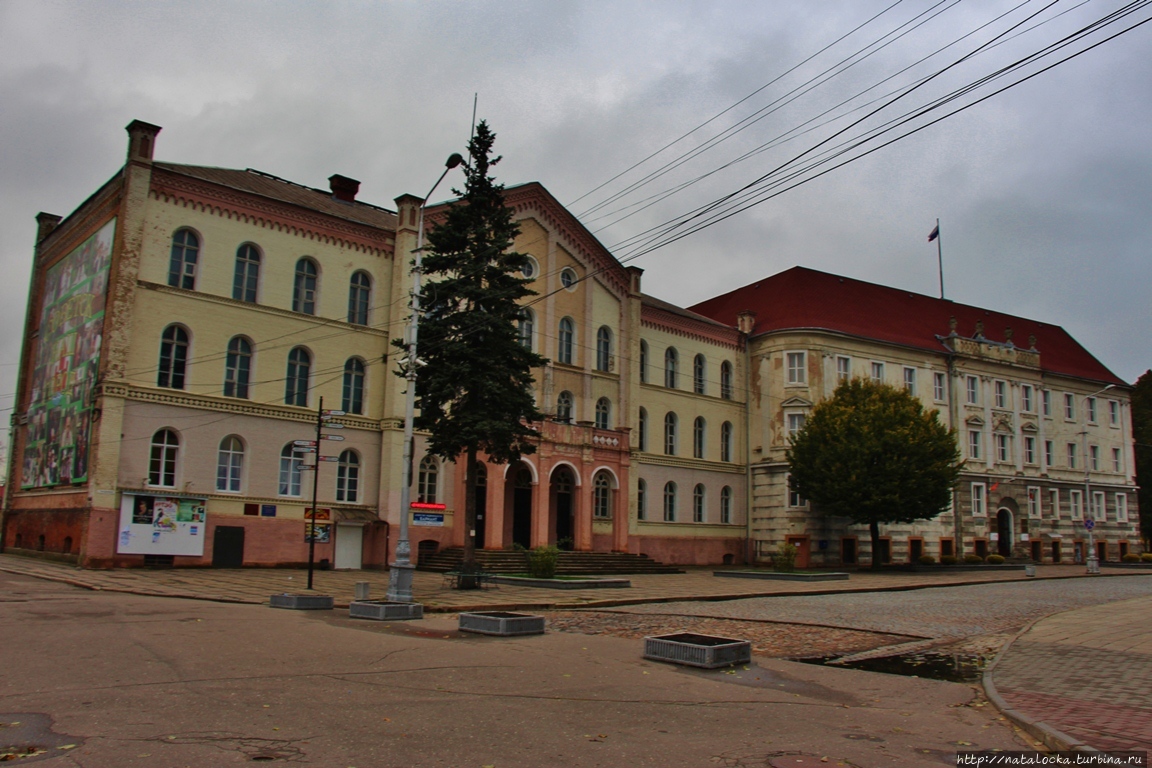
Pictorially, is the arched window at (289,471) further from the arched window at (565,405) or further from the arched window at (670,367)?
the arched window at (670,367)

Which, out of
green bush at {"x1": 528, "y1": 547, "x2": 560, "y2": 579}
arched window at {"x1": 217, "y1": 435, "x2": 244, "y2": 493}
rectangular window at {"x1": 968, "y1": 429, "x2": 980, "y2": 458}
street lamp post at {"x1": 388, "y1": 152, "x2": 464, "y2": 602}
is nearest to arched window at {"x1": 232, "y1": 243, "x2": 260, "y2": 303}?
arched window at {"x1": 217, "y1": 435, "x2": 244, "y2": 493}

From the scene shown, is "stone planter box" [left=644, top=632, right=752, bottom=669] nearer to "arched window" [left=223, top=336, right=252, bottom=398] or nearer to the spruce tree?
the spruce tree

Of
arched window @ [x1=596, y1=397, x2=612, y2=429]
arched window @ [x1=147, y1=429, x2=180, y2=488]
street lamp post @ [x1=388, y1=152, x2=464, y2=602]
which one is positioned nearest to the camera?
street lamp post @ [x1=388, y1=152, x2=464, y2=602]

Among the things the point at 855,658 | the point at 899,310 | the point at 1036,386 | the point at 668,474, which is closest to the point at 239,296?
the point at 668,474

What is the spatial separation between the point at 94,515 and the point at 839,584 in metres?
24.6

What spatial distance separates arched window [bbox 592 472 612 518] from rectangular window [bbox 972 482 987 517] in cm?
2334

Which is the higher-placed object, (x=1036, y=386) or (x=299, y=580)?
(x=1036, y=386)

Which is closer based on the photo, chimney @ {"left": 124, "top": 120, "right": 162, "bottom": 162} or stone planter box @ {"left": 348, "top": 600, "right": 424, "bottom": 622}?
stone planter box @ {"left": 348, "top": 600, "right": 424, "bottom": 622}

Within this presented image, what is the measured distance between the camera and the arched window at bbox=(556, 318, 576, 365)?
40.8 metres

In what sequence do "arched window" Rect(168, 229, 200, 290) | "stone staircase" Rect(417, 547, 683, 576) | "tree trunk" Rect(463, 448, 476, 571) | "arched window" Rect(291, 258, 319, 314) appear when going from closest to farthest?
"tree trunk" Rect(463, 448, 476, 571) < "arched window" Rect(168, 229, 200, 290) < "stone staircase" Rect(417, 547, 683, 576) < "arched window" Rect(291, 258, 319, 314)

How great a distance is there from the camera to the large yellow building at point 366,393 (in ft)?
97.9

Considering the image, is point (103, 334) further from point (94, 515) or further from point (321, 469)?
point (321, 469)

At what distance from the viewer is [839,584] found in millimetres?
30859

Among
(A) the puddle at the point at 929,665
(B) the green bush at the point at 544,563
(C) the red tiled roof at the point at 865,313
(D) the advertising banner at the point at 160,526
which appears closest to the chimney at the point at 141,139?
(D) the advertising banner at the point at 160,526
